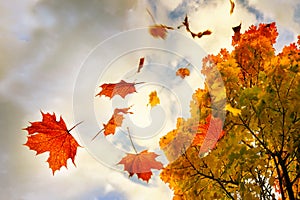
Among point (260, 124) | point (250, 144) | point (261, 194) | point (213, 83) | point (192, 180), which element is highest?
point (213, 83)

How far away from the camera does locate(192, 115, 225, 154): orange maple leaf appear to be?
5.19 m

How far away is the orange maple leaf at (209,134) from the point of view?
5188 mm

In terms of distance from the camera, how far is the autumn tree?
4.72 m

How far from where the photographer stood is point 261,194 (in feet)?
17.6

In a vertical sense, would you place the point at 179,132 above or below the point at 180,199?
above

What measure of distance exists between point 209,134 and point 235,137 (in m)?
0.46

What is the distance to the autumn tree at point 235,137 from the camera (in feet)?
15.5

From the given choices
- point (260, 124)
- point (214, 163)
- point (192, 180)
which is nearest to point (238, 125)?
point (260, 124)

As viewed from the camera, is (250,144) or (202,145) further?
(250,144)

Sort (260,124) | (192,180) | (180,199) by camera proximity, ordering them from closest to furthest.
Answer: (260,124) < (192,180) < (180,199)

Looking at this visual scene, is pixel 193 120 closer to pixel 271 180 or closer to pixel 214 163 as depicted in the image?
pixel 214 163

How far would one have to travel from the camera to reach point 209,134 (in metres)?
5.23

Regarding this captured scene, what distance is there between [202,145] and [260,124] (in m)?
1.05

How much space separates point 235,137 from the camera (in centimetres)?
502
